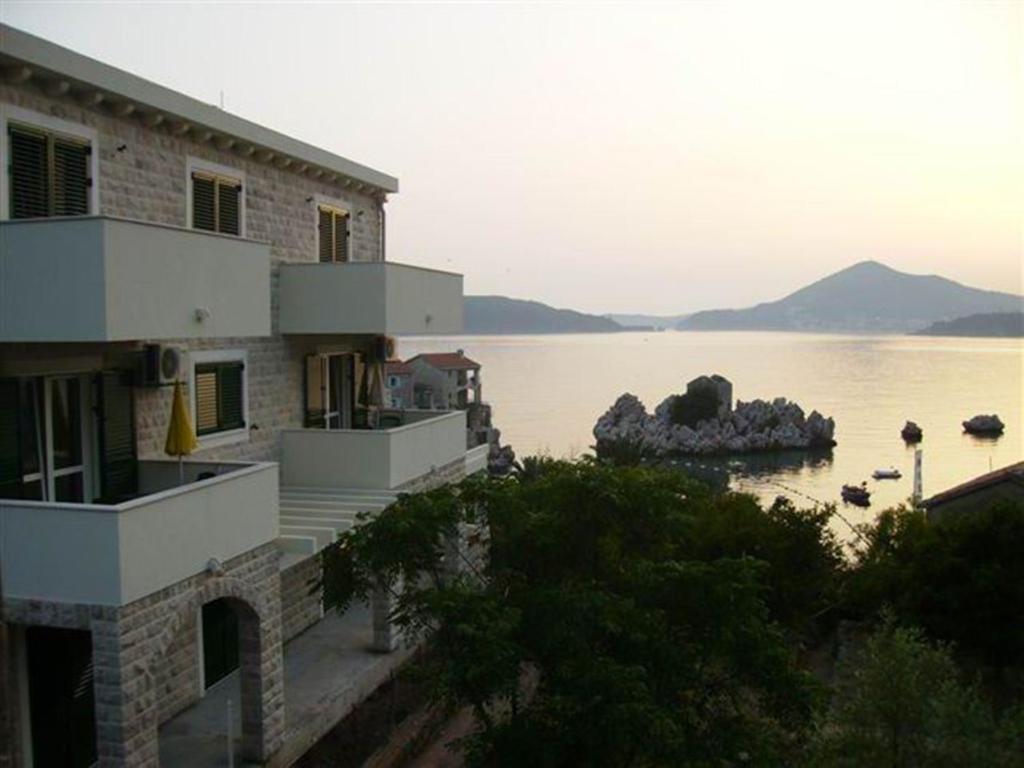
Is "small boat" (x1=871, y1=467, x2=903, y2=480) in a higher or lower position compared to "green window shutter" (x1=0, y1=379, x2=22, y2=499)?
lower

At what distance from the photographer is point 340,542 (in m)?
11.1

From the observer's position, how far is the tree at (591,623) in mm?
9289

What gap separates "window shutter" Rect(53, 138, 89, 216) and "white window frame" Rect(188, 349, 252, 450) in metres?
3.03

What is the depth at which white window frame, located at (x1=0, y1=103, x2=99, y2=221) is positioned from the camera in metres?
9.86

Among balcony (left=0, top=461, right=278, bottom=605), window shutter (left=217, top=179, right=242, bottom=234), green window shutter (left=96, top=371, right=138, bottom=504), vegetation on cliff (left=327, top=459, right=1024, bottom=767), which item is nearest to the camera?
balcony (left=0, top=461, right=278, bottom=605)

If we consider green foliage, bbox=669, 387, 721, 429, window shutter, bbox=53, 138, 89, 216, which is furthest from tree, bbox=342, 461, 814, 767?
green foliage, bbox=669, 387, 721, 429

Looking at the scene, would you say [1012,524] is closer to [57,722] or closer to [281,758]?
[281,758]

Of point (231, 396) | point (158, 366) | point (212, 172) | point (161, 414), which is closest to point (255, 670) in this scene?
point (161, 414)

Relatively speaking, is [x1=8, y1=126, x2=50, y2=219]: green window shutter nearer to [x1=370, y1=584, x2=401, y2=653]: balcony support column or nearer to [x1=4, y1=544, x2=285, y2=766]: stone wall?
[x1=4, y1=544, x2=285, y2=766]: stone wall

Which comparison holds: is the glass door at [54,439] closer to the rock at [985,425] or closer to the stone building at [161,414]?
the stone building at [161,414]

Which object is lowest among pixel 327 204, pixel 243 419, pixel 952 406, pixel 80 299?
pixel 952 406

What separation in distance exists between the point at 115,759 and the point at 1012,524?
15460 millimetres

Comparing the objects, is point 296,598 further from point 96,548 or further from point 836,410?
point 836,410

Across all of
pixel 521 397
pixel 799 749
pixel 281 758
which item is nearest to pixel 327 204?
pixel 281 758
